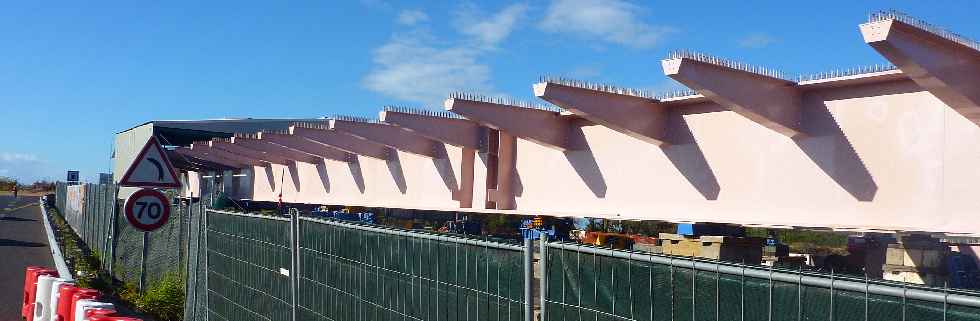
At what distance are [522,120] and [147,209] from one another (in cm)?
→ 705

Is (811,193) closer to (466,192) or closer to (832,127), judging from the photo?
(832,127)

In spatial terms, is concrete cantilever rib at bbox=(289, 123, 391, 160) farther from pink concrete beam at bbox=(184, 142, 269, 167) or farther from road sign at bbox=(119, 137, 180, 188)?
pink concrete beam at bbox=(184, 142, 269, 167)

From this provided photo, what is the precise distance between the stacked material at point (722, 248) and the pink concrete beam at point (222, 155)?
72.2 feet

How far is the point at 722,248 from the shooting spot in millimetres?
15109

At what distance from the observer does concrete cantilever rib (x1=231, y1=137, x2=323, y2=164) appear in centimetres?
2834

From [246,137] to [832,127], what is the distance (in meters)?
20.9

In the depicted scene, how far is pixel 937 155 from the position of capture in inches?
434

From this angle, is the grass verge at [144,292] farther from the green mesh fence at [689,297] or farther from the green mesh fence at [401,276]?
the green mesh fence at [689,297]

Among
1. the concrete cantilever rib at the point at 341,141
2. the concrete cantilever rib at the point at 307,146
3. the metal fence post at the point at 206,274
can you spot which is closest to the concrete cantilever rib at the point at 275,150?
the concrete cantilever rib at the point at 307,146

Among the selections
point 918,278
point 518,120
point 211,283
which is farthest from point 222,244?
point 918,278

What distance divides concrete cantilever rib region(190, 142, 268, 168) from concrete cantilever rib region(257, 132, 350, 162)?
26.8ft

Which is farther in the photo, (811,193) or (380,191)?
(380,191)

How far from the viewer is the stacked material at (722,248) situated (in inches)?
596

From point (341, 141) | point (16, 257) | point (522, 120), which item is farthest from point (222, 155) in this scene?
point (522, 120)
